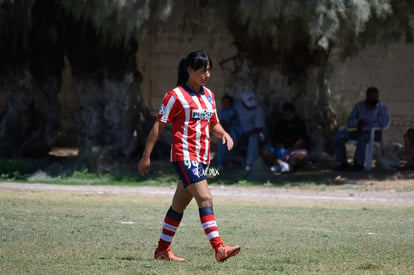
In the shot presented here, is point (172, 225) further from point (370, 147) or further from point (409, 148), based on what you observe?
point (409, 148)

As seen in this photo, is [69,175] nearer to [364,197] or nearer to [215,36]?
[215,36]

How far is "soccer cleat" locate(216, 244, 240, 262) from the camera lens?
698 cm

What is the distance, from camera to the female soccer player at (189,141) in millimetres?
7262

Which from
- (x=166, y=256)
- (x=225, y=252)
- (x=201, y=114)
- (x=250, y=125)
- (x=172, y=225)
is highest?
(x=201, y=114)

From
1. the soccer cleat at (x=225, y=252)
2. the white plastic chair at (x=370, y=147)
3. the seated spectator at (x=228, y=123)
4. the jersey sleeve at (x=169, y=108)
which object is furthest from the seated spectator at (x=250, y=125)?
the soccer cleat at (x=225, y=252)

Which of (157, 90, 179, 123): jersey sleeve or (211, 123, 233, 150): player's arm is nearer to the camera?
(157, 90, 179, 123): jersey sleeve

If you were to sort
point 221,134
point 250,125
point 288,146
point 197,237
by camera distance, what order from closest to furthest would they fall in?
point 221,134
point 197,237
point 288,146
point 250,125

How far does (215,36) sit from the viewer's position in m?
19.3

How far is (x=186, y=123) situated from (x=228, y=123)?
1067cm

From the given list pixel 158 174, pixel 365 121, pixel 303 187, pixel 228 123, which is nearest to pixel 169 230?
pixel 303 187

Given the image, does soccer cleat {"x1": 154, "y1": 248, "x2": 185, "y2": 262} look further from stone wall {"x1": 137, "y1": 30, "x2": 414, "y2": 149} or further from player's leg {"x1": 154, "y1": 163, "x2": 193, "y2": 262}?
stone wall {"x1": 137, "y1": 30, "x2": 414, "y2": 149}

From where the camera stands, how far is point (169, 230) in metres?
7.49

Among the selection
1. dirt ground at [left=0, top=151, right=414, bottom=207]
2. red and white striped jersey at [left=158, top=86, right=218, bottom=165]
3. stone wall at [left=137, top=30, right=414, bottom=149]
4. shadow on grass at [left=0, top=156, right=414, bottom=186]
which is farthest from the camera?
stone wall at [left=137, top=30, right=414, bottom=149]

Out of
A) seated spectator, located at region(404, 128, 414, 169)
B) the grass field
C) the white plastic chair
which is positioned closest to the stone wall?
seated spectator, located at region(404, 128, 414, 169)
